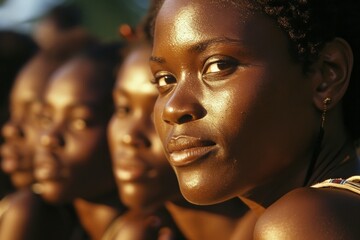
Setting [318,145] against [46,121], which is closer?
[318,145]

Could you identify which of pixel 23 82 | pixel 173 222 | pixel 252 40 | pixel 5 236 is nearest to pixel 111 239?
pixel 173 222

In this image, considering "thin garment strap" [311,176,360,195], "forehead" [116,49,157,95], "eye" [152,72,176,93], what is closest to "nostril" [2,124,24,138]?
"forehead" [116,49,157,95]

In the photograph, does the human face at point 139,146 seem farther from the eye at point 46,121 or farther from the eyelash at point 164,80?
the eyelash at point 164,80

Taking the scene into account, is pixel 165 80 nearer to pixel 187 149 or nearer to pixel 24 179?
pixel 187 149

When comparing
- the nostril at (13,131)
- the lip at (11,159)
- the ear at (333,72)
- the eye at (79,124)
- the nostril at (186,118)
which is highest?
the ear at (333,72)

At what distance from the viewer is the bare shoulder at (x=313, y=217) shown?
166cm

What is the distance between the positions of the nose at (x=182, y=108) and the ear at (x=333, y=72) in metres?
→ 0.31

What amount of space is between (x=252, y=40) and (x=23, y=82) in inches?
105

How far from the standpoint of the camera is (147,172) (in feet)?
10.1

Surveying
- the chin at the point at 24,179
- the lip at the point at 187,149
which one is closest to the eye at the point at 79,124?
the chin at the point at 24,179

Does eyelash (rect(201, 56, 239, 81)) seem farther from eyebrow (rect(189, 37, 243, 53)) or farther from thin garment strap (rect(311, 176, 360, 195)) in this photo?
thin garment strap (rect(311, 176, 360, 195))

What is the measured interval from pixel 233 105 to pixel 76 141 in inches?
71.3

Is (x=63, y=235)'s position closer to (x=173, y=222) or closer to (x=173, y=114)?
(x=173, y=222)

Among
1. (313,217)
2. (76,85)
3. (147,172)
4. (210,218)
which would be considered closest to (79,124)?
(76,85)
